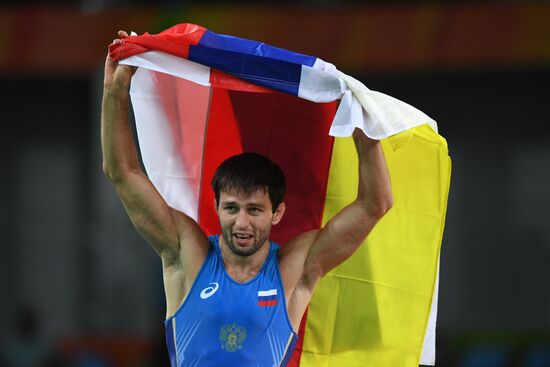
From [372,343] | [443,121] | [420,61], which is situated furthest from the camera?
[443,121]

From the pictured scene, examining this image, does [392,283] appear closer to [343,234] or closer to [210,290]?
[343,234]

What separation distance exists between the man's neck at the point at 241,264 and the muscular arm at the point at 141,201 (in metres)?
0.12

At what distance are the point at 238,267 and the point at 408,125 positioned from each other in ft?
3.37

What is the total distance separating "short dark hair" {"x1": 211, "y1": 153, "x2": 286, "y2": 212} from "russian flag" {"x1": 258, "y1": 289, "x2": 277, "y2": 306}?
0.39m

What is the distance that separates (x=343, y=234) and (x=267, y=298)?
464mm

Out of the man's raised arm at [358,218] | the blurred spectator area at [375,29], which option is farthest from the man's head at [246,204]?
the blurred spectator area at [375,29]

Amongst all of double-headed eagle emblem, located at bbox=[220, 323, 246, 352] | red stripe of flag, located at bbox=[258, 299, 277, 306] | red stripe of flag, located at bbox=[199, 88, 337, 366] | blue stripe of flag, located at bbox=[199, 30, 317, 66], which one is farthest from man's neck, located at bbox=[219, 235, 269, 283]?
blue stripe of flag, located at bbox=[199, 30, 317, 66]

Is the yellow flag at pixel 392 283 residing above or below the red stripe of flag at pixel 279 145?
below

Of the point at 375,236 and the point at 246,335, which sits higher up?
the point at 375,236

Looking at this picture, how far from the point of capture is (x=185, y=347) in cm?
553

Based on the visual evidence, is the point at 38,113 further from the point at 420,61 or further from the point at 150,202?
the point at 150,202

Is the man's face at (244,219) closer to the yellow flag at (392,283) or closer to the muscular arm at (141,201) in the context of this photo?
the muscular arm at (141,201)

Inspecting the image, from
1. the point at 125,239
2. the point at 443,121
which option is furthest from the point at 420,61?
the point at 125,239

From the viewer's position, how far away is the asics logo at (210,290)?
5516 mm
